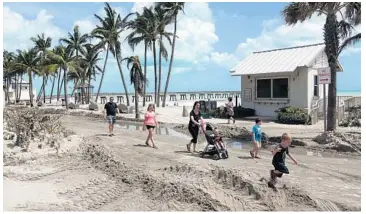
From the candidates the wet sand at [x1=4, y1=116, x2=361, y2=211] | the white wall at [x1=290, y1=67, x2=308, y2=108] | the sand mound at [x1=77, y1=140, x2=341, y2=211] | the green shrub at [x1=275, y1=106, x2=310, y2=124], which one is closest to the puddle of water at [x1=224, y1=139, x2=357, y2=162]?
the wet sand at [x1=4, y1=116, x2=361, y2=211]

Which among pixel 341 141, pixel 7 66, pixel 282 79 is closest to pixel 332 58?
pixel 341 141

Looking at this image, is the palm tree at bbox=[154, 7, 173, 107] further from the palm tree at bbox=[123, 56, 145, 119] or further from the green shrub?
the green shrub

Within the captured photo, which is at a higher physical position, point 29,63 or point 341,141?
point 29,63

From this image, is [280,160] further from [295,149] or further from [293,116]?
[293,116]

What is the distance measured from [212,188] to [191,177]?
779mm

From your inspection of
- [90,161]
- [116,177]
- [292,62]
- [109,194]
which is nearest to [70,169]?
[90,161]

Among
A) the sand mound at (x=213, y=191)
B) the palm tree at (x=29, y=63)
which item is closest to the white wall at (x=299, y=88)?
the sand mound at (x=213, y=191)

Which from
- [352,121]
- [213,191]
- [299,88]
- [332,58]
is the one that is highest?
[332,58]

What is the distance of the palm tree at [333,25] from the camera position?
603 inches

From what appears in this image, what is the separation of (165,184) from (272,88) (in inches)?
715

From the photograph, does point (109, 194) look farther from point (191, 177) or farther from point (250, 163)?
point (250, 163)

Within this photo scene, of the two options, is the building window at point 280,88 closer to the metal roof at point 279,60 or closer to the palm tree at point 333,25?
the metal roof at point 279,60

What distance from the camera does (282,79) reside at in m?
24.1

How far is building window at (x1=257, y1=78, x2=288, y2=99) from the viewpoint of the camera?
78.8 ft
